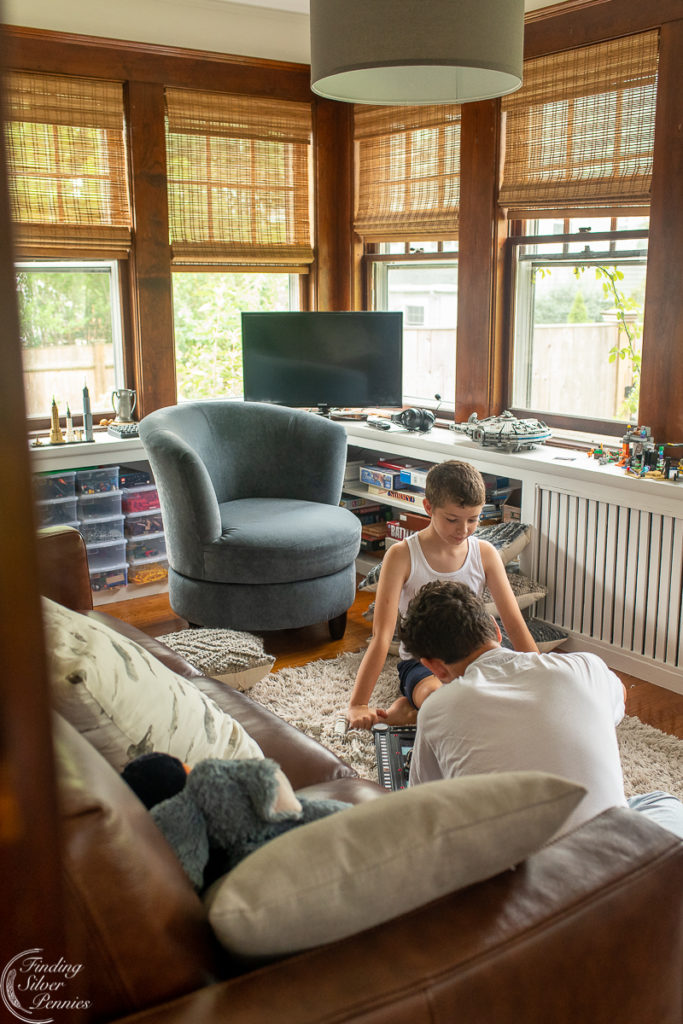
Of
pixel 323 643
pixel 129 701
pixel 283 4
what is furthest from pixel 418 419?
pixel 129 701

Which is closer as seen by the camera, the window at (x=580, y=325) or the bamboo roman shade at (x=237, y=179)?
the window at (x=580, y=325)

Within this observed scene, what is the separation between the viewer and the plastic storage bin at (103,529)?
406 centimetres

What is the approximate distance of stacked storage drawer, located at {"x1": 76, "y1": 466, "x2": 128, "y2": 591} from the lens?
4.05 metres

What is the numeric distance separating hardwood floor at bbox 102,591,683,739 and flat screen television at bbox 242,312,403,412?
1.01 meters

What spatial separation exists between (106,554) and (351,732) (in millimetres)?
1806

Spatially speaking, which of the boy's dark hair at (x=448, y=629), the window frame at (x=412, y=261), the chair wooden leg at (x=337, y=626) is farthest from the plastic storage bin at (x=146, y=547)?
the boy's dark hair at (x=448, y=629)

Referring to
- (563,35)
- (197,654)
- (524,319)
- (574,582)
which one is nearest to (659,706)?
(574,582)

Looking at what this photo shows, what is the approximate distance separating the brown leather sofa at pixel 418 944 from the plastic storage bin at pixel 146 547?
3.24m

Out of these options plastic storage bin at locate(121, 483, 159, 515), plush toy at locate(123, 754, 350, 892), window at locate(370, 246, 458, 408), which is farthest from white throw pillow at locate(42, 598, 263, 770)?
window at locate(370, 246, 458, 408)

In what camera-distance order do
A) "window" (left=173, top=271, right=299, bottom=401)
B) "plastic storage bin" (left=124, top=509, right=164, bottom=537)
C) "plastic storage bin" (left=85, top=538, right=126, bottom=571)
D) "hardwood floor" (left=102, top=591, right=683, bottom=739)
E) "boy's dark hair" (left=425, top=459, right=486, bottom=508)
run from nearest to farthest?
"boy's dark hair" (left=425, top=459, right=486, bottom=508)
"hardwood floor" (left=102, top=591, right=683, bottom=739)
"plastic storage bin" (left=85, top=538, right=126, bottom=571)
"plastic storage bin" (left=124, top=509, right=164, bottom=537)
"window" (left=173, top=271, right=299, bottom=401)

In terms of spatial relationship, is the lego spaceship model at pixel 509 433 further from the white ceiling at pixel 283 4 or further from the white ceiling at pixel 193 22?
the white ceiling at pixel 283 4

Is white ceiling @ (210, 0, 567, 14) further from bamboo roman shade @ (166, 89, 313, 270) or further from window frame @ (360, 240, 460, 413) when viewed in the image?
window frame @ (360, 240, 460, 413)

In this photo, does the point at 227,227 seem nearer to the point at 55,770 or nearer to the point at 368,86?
the point at 368,86

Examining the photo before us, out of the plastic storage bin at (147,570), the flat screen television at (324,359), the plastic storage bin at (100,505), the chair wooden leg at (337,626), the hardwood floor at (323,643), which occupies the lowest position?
the hardwood floor at (323,643)
